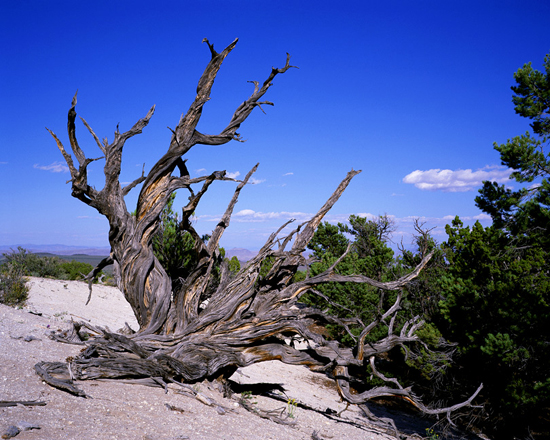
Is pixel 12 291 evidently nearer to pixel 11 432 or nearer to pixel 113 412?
pixel 113 412

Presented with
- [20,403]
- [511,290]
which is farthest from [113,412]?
[511,290]

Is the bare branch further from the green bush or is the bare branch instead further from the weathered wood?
the green bush

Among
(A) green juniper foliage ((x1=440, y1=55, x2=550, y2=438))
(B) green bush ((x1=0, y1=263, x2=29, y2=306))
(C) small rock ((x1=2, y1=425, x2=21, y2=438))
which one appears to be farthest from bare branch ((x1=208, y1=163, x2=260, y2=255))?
(B) green bush ((x1=0, y1=263, x2=29, y2=306))

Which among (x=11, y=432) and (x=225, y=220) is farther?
(x=225, y=220)

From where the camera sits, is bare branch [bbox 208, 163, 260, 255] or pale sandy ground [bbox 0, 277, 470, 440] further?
bare branch [bbox 208, 163, 260, 255]

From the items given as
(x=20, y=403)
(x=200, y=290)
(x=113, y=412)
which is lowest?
(x=113, y=412)

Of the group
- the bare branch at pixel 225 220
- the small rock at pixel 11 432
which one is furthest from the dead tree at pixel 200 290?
the small rock at pixel 11 432

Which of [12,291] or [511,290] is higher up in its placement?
[511,290]

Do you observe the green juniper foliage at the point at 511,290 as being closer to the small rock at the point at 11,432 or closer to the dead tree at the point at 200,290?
the dead tree at the point at 200,290

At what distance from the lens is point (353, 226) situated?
2911cm

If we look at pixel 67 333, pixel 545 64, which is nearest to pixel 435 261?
pixel 545 64

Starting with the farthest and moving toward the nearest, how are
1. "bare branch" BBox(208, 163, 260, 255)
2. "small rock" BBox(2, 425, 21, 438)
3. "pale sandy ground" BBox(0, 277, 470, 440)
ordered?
"bare branch" BBox(208, 163, 260, 255)
"pale sandy ground" BBox(0, 277, 470, 440)
"small rock" BBox(2, 425, 21, 438)

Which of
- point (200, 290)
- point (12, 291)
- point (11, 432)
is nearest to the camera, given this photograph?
point (11, 432)

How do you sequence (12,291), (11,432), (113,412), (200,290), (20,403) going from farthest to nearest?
(12,291)
(200,290)
(113,412)
(20,403)
(11,432)
